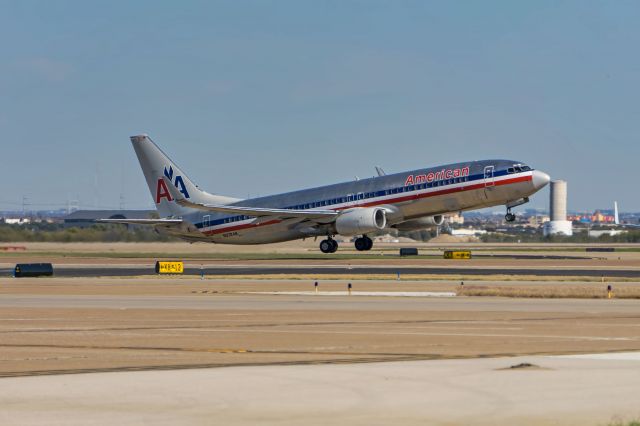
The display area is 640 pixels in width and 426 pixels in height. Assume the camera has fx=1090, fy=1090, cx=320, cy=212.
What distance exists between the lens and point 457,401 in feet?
48.3

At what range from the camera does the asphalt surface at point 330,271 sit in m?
52.8

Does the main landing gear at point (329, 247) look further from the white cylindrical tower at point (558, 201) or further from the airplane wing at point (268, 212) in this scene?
the white cylindrical tower at point (558, 201)

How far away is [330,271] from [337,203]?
1545 cm

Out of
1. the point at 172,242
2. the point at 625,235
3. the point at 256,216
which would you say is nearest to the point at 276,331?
the point at 256,216

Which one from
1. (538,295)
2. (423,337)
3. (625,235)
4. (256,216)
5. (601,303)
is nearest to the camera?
(423,337)

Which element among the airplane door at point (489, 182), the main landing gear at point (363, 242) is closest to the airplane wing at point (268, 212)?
the main landing gear at point (363, 242)

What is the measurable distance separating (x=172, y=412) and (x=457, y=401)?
3827mm

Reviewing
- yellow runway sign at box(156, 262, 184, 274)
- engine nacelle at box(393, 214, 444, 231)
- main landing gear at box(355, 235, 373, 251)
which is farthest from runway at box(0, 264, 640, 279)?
main landing gear at box(355, 235, 373, 251)

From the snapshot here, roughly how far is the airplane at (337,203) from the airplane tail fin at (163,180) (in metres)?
0.07

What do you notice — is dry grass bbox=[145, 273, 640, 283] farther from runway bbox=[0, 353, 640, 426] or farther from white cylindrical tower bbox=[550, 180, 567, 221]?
white cylindrical tower bbox=[550, 180, 567, 221]

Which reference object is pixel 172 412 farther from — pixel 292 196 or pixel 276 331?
pixel 292 196

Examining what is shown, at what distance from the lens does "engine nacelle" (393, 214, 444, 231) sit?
69.4 metres

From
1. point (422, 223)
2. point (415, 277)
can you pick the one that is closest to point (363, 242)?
point (422, 223)

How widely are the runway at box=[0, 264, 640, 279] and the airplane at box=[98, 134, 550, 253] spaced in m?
6.38
